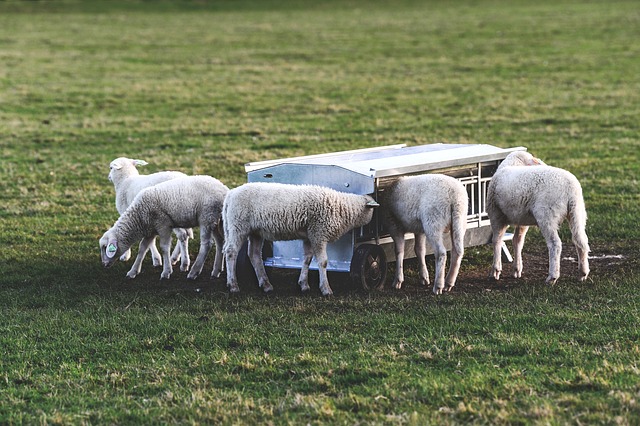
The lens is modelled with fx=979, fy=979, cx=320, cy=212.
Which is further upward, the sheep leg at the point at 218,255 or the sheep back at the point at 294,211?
the sheep back at the point at 294,211

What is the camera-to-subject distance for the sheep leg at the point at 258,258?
11.2 meters

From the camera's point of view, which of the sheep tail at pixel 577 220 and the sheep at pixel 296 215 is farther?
the sheep tail at pixel 577 220

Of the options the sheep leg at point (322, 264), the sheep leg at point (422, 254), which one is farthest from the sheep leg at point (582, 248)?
the sheep leg at point (322, 264)

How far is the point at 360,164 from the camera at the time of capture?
1162cm

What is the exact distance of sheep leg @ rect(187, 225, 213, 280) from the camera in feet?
39.0

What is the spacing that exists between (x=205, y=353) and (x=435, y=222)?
3272 millimetres

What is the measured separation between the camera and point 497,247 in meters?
11.8

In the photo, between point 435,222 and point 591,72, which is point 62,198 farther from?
point 591,72

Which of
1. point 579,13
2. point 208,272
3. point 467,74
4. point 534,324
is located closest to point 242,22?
point 579,13

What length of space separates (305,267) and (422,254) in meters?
1.46

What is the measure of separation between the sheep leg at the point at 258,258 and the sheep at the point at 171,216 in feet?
2.55

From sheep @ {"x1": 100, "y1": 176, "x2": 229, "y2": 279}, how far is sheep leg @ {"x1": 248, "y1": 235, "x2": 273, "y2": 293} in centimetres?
78

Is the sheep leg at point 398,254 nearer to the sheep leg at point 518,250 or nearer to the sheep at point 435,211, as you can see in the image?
the sheep at point 435,211

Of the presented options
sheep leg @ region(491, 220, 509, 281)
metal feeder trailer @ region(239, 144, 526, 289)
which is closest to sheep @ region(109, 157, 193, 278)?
metal feeder trailer @ region(239, 144, 526, 289)
